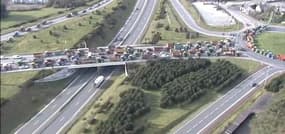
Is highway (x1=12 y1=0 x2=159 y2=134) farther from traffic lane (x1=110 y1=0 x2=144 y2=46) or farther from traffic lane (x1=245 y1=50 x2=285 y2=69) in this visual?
traffic lane (x1=245 y1=50 x2=285 y2=69)

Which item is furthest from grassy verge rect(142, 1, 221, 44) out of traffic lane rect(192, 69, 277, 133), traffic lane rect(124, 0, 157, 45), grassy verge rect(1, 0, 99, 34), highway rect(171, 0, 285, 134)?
grassy verge rect(1, 0, 99, 34)

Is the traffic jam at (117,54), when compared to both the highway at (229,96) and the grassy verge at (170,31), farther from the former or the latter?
the highway at (229,96)

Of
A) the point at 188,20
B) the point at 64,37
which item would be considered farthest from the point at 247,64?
the point at 64,37

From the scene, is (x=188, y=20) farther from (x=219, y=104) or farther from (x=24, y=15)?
(x=219, y=104)

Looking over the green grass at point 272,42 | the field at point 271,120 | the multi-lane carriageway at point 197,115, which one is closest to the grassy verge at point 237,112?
the multi-lane carriageway at point 197,115

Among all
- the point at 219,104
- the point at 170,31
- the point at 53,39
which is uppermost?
the point at 170,31

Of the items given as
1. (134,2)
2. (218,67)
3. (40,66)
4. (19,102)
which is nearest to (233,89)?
(218,67)
